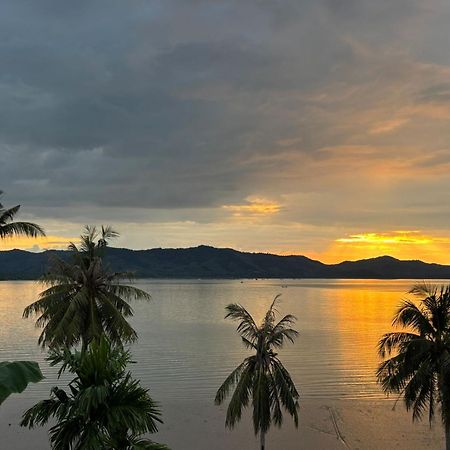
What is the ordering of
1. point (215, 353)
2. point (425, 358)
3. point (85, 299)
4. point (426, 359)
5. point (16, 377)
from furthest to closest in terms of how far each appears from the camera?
point (215, 353) < point (85, 299) < point (425, 358) < point (426, 359) < point (16, 377)

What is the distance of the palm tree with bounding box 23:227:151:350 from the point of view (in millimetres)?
21594

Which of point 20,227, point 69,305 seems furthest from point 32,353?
point 20,227

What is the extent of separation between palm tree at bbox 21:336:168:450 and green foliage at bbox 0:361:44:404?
525mm

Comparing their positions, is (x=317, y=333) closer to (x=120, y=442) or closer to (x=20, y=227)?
(x=20, y=227)

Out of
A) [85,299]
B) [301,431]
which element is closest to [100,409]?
[85,299]

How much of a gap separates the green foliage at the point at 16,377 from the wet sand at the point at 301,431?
19.3 m

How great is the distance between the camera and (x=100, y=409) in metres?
A: 8.80

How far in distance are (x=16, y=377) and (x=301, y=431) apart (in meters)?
23.2

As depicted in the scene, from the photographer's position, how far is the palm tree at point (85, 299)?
21.6 metres

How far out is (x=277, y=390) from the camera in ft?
61.2

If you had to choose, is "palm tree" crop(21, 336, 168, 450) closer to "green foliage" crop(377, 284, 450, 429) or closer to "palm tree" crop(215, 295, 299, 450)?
"palm tree" crop(215, 295, 299, 450)

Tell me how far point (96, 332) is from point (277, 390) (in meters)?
8.15

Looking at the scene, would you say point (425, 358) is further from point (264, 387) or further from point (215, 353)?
point (215, 353)

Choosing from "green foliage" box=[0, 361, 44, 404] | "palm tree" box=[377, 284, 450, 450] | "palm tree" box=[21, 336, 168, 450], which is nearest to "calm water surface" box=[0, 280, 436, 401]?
"palm tree" box=[377, 284, 450, 450]
